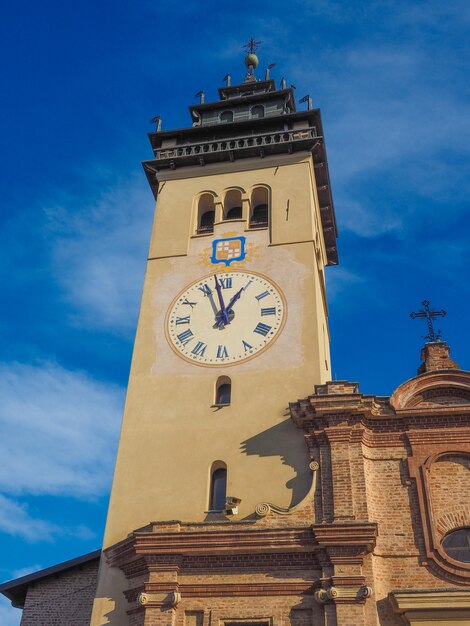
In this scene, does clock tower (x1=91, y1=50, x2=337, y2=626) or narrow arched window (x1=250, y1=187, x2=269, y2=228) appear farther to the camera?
narrow arched window (x1=250, y1=187, x2=269, y2=228)

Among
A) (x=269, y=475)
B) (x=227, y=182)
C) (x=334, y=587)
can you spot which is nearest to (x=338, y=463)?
(x=269, y=475)

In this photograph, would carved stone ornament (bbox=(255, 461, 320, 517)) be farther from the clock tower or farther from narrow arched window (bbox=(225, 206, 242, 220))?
narrow arched window (bbox=(225, 206, 242, 220))

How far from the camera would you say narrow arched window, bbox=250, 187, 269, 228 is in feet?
90.9

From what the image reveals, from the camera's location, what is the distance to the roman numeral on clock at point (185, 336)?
77.9 ft

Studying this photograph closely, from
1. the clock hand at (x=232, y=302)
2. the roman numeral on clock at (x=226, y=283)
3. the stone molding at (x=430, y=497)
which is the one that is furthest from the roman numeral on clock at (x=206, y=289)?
the stone molding at (x=430, y=497)

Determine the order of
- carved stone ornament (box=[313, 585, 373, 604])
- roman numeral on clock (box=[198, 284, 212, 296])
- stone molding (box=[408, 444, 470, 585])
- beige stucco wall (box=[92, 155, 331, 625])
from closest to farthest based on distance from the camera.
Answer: carved stone ornament (box=[313, 585, 373, 604]) < stone molding (box=[408, 444, 470, 585]) < beige stucco wall (box=[92, 155, 331, 625]) < roman numeral on clock (box=[198, 284, 212, 296])

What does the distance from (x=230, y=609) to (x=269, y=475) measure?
12.4 feet

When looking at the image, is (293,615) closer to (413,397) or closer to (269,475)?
(269,475)

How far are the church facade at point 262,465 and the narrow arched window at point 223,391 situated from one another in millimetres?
44

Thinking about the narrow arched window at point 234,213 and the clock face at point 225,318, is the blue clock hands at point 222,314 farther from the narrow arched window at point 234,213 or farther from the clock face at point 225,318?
the narrow arched window at point 234,213

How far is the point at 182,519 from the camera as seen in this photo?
65.1 feet

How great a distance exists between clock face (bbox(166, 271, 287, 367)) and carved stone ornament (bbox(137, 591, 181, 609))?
727 centimetres

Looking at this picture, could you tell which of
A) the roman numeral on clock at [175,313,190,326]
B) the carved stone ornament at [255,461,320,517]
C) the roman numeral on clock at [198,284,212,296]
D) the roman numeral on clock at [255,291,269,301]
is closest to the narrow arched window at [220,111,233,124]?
the roman numeral on clock at [198,284,212,296]

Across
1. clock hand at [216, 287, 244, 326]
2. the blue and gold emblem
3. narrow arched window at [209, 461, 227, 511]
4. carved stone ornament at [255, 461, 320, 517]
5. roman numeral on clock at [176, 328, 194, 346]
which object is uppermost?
the blue and gold emblem
